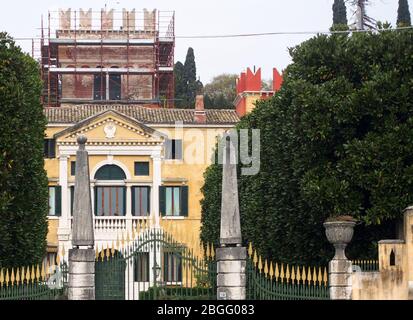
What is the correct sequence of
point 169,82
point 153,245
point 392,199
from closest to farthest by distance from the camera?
point 153,245
point 392,199
point 169,82

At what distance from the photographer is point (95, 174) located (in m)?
70.8

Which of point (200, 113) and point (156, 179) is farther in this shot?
point (200, 113)

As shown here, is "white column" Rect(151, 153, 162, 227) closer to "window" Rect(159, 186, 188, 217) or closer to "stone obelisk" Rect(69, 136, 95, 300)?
"window" Rect(159, 186, 188, 217)

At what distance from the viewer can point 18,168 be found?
139 feet

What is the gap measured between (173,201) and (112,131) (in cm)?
545

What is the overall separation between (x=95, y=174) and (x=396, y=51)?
3238 cm

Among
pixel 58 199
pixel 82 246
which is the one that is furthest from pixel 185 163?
pixel 82 246

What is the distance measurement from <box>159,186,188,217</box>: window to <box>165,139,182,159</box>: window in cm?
187

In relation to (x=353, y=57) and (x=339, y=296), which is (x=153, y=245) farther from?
(x=353, y=57)

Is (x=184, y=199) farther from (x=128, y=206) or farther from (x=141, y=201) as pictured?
(x=128, y=206)

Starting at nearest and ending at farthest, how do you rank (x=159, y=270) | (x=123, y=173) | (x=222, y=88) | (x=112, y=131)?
(x=159, y=270), (x=112, y=131), (x=123, y=173), (x=222, y=88)

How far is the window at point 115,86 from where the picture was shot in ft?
A: 305

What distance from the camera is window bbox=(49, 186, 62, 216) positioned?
229 feet

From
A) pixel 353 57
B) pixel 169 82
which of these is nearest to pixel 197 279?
pixel 353 57
